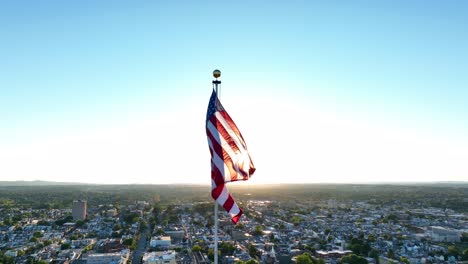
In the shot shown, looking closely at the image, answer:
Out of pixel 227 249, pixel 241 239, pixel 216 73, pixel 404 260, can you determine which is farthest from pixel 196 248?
pixel 216 73

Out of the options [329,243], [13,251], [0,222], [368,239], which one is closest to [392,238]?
[368,239]

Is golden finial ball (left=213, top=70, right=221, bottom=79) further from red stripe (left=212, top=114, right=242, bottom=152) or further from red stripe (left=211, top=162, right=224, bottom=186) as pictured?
red stripe (left=211, top=162, right=224, bottom=186)

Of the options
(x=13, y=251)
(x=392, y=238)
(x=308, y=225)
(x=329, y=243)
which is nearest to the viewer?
(x=13, y=251)

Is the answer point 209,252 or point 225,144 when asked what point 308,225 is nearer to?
point 209,252

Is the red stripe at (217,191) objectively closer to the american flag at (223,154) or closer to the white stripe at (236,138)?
the american flag at (223,154)

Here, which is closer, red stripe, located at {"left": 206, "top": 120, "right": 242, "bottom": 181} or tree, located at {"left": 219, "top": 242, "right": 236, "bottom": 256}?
red stripe, located at {"left": 206, "top": 120, "right": 242, "bottom": 181}

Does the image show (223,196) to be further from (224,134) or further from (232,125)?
(232,125)

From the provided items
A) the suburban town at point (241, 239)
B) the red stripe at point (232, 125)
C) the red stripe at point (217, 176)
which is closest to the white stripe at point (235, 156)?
the red stripe at point (217, 176)

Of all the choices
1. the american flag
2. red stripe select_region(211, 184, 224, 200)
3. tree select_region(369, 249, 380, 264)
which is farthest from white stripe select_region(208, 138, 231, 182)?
tree select_region(369, 249, 380, 264)
